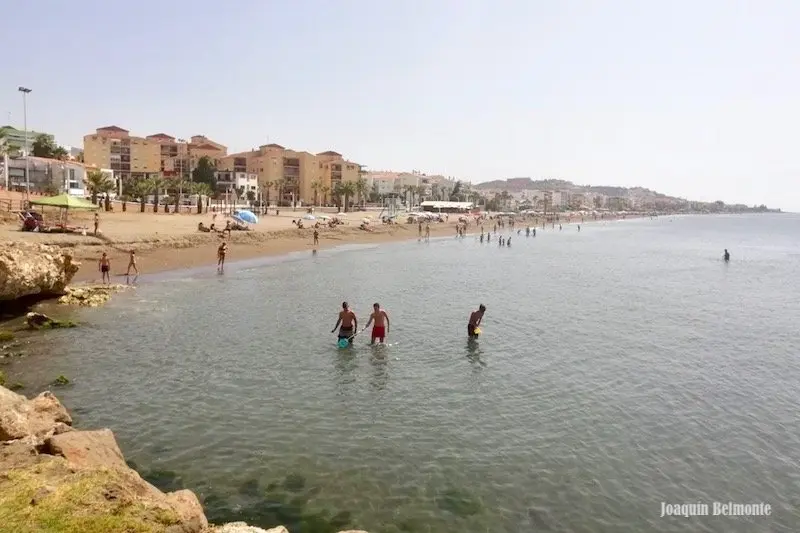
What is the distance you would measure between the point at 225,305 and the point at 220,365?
917 cm

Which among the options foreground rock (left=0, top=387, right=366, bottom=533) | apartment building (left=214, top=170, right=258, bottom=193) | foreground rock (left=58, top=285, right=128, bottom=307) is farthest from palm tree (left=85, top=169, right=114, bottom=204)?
foreground rock (left=0, top=387, right=366, bottom=533)

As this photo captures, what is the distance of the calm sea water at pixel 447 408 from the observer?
9180 millimetres

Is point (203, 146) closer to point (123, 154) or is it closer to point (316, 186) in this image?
point (123, 154)

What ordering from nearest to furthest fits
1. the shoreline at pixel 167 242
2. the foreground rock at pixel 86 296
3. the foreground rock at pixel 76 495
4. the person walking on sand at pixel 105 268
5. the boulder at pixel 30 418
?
the foreground rock at pixel 76 495 → the boulder at pixel 30 418 → the foreground rock at pixel 86 296 → the person walking on sand at pixel 105 268 → the shoreline at pixel 167 242

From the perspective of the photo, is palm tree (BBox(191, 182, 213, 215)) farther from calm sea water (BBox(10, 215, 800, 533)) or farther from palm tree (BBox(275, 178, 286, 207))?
calm sea water (BBox(10, 215, 800, 533))

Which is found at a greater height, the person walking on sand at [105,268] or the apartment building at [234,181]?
the apartment building at [234,181]

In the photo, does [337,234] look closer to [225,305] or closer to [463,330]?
→ [225,305]

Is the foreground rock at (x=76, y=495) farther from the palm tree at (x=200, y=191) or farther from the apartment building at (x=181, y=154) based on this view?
the apartment building at (x=181, y=154)

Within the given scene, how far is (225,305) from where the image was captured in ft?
80.7

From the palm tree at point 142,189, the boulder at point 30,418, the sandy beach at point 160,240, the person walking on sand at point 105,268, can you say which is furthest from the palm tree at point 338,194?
the boulder at point 30,418

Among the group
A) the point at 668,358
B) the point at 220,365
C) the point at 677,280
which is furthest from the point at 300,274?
the point at 677,280

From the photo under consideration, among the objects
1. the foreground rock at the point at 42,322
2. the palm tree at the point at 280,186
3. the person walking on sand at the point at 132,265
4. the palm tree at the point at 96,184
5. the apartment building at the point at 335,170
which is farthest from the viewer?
the apartment building at the point at 335,170

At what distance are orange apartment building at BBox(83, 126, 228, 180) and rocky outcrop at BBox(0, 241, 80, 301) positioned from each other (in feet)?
268

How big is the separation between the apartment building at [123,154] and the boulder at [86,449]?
10106 cm
